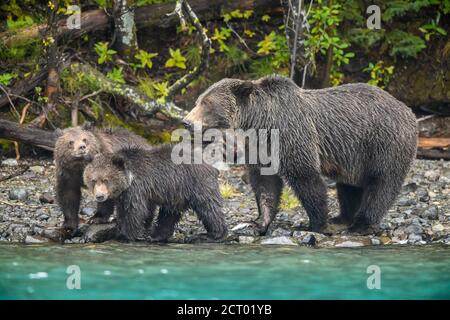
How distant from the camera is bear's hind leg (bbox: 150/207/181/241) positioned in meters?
10.5

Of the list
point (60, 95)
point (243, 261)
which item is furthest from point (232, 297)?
point (60, 95)

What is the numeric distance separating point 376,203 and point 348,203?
2.23ft

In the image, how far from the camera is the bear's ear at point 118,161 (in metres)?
10.0

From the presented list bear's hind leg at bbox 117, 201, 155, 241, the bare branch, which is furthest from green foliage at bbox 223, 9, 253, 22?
bear's hind leg at bbox 117, 201, 155, 241

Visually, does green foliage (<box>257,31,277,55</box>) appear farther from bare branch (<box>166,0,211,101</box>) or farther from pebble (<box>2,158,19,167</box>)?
pebble (<box>2,158,19,167</box>)

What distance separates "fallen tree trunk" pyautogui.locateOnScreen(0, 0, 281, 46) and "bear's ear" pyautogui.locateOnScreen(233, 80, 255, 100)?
477 centimetres

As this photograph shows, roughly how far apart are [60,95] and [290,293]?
6.86m

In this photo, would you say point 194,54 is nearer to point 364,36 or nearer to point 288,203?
point 364,36

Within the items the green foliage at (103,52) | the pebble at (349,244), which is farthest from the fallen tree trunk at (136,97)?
the pebble at (349,244)

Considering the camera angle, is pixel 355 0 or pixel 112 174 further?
pixel 355 0

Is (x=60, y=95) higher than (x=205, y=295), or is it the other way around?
(x=60, y=95)

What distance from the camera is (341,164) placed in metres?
10.8
